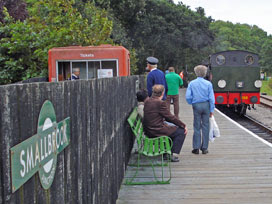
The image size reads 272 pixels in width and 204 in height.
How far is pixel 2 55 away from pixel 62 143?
15.2 meters

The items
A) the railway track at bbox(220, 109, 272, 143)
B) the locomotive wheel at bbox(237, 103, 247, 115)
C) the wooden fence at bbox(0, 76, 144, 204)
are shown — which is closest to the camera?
the wooden fence at bbox(0, 76, 144, 204)

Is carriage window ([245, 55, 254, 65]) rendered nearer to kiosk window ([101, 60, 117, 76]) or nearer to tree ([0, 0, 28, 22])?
kiosk window ([101, 60, 117, 76])

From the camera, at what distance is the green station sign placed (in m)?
1.66

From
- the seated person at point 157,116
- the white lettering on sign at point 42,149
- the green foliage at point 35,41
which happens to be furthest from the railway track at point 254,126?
the white lettering on sign at point 42,149

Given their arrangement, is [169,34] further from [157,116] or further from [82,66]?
[157,116]

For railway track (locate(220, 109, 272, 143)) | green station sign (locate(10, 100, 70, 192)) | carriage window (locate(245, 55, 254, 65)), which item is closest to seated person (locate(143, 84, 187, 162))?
green station sign (locate(10, 100, 70, 192))

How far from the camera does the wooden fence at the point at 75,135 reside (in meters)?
1.62

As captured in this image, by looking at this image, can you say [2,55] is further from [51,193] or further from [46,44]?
[51,193]

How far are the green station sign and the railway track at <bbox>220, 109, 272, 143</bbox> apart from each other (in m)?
11.1

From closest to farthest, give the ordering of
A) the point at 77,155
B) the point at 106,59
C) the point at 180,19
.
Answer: the point at 77,155, the point at 106,59, the point at 180,19

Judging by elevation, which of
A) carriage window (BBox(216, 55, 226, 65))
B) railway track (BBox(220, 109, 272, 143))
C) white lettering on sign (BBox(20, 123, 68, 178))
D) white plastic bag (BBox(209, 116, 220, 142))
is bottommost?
railway track (BBox(220, 109, 272, 143))

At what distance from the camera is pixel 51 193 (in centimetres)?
224

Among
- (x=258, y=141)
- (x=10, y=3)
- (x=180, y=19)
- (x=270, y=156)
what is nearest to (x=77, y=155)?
(x=270, y=156)

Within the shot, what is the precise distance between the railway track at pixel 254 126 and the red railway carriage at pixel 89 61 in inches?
205
